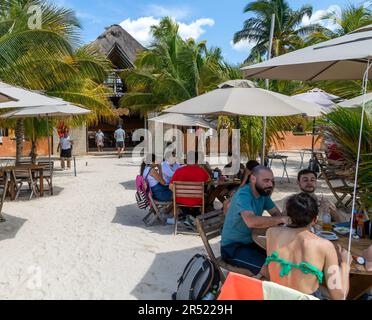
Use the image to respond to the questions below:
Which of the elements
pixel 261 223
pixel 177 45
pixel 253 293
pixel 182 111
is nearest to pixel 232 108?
pixel 182 111

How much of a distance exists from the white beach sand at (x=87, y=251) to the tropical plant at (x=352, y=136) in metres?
2.04

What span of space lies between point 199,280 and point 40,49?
8.13m

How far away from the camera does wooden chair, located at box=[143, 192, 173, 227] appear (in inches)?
240

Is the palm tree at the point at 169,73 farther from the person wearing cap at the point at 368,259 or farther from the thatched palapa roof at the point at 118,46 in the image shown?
the person wearing cap at the point at 368,259

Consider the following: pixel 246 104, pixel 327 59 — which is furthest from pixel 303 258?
pixel 246 104

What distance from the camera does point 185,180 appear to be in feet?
18.9

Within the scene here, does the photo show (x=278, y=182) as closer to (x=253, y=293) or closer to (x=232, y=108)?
(x=232, y=108)

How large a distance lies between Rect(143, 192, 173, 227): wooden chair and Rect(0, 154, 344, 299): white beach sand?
16cm

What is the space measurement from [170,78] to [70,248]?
11.9m

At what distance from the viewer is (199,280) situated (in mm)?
2951

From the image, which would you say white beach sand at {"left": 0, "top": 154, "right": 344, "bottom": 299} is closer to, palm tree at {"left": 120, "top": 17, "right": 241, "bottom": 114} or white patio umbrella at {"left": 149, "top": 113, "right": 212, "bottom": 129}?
white patio umbrella at {"left": 149, "top": 113, "right": 212, "bottom": 129}

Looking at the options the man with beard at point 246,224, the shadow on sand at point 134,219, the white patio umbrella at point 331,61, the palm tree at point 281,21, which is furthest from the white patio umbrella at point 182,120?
the palm tree at point 281,21

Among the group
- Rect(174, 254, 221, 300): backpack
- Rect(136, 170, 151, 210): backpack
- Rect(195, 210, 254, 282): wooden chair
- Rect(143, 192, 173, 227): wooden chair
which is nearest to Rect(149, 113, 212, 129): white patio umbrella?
Rect(136, 170, 151, 210): backpack

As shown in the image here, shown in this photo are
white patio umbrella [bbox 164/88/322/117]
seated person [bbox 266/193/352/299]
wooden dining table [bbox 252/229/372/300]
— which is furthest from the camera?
white patio umbrella [bbox 164/88/322/117]
